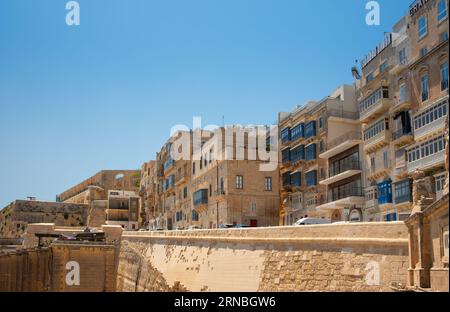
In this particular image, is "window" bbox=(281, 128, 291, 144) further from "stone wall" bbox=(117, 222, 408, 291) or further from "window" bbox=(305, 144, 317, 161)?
"stone wall" bbox=(117, 222, 408, 291)

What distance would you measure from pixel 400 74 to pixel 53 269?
22620mm

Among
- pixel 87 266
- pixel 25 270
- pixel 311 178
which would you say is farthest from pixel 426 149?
pixel 25 270

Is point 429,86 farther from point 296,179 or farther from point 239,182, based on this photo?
point 239,182

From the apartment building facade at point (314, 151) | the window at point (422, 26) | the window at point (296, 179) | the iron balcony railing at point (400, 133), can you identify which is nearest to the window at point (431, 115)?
the iron balcony railing at point (400, 133)

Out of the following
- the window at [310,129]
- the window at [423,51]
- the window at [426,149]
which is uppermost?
the window at [423,51]

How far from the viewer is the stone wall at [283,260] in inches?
653

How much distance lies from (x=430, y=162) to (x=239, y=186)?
2019cm

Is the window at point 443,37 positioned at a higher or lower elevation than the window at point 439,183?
higher

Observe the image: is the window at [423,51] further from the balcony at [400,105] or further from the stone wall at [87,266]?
the stone wall at [87,266]

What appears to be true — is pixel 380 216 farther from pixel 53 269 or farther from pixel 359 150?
pixel 53 269

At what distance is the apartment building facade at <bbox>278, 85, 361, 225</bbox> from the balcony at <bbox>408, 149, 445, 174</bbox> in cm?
776

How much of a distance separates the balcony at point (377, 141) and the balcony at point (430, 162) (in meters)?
3.81

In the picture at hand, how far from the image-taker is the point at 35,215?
7069cm
